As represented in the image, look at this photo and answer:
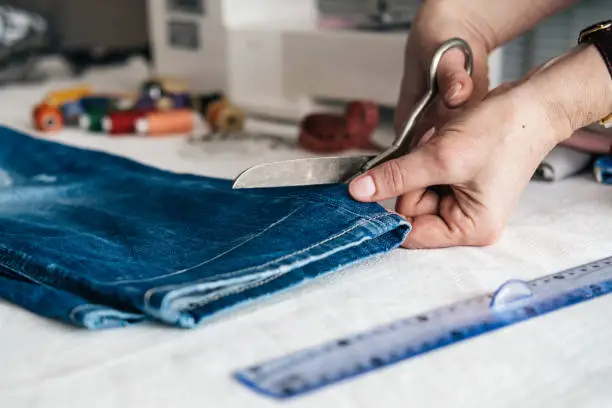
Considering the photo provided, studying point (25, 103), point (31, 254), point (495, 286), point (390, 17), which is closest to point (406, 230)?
point (495, 286)

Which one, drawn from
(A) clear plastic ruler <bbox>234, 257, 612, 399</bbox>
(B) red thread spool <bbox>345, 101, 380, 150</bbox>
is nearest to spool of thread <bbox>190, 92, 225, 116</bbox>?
(B) red thread spool <bbox>345, 101, 380, 150</bbox>

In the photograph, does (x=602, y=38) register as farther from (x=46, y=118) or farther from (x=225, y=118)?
(x=46, y=118)

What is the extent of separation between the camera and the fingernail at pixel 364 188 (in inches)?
29.8

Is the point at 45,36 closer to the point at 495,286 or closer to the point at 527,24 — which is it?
the point at 527,24

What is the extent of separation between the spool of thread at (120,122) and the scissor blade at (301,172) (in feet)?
2.25

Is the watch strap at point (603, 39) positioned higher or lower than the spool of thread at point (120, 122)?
higher

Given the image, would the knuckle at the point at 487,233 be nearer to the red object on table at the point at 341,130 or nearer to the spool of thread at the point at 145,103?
the red object on table at the point at 341,130

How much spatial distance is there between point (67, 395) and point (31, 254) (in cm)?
20

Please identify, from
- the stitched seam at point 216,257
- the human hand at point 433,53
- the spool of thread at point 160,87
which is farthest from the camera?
the spool of thread at point 160,87

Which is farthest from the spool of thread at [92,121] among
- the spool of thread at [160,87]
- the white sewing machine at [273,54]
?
the white sewing machine at [273,54]

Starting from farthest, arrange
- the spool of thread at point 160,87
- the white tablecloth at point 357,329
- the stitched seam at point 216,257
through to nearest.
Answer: the spool of thread at point 160,87, the stitched seam at point 216,257, the white tablecloth at point 357,329

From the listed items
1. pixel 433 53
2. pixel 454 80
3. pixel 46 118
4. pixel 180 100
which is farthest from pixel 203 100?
pixel 454 80

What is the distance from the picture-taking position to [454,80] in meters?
0.84

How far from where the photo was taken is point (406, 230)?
0.77 metres
